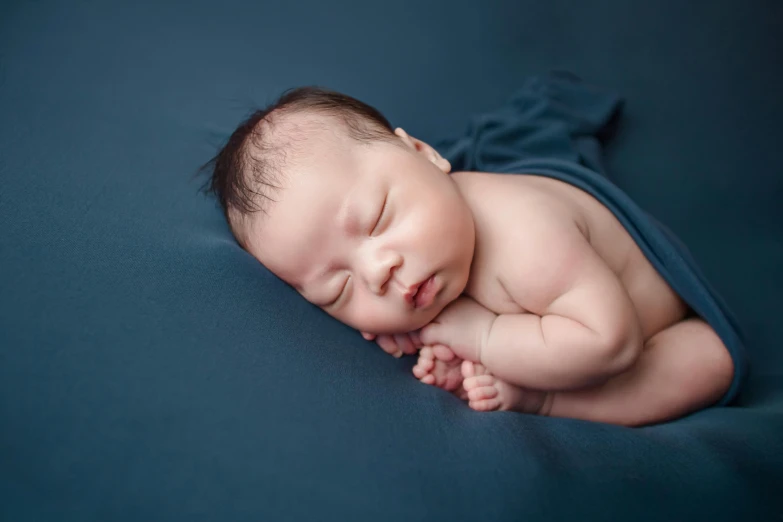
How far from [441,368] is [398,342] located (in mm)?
89

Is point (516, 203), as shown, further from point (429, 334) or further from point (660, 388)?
point (660, 388)

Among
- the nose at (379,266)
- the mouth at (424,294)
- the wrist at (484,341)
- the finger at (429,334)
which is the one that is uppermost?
the nose at (379,266)

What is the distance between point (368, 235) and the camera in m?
0.91

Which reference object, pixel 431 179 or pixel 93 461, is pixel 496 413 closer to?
pixel 431 179

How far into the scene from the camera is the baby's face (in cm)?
89

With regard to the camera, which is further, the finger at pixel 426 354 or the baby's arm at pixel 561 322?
the finger at pixel 426 354

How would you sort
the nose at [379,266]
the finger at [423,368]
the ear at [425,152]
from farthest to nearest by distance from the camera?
the ear at [425,152] → the finger at [423,368] → the nose at [379,266]

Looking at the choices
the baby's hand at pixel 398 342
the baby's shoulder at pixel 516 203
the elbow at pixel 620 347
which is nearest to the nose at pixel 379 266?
the baby's hand at pixel 398 342

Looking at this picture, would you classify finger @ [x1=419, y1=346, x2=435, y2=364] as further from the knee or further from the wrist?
the knee

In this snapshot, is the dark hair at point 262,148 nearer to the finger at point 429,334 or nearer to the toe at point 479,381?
the finger at point 429,334

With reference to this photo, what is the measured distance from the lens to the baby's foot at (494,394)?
3.04 ft

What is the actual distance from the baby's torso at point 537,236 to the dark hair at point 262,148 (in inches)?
9.1

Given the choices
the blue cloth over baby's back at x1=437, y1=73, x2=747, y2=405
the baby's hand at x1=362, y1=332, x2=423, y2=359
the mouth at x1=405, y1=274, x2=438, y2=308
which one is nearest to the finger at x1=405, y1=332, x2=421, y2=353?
the baby's hand at x1=362, y1=332, x2=423, y2=359

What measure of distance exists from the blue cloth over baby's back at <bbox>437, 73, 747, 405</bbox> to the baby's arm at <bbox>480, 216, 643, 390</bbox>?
0.23m
